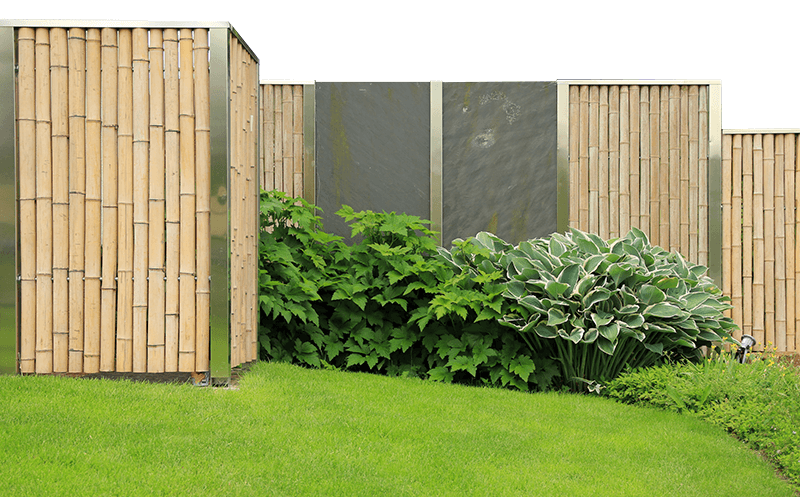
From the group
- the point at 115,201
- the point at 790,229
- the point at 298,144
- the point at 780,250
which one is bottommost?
the point at 780,250

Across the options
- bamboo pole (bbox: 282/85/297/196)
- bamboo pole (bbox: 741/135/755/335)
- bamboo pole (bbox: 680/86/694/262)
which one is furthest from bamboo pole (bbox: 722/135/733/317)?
bamboo pole (bbox: 282/85/297/196)

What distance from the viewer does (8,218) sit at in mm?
4395

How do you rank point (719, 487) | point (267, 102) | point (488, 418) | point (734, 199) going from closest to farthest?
point (719, 487), point (488, 418), point (267, 102), point (734, 199)

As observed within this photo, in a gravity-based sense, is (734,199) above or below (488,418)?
above

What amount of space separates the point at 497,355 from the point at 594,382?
955mm

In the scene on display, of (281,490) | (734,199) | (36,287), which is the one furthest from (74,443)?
(734,199)

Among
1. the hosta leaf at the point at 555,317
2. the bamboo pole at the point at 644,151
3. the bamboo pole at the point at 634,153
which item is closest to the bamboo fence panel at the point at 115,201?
the hosta leaf at the point at 555,317

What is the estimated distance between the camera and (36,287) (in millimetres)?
4387

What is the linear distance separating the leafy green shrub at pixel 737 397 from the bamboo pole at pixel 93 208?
436 cm

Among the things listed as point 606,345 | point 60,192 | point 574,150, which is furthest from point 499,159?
point 60,192

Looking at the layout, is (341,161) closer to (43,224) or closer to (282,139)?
(282,139)

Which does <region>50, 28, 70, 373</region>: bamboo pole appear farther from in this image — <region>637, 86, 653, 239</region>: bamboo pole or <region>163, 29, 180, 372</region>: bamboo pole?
<region>637, 86, 653, 239</region>: bamboo pole

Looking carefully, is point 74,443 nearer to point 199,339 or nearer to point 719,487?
point 199,339

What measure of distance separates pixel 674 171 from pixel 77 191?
6431 mm
